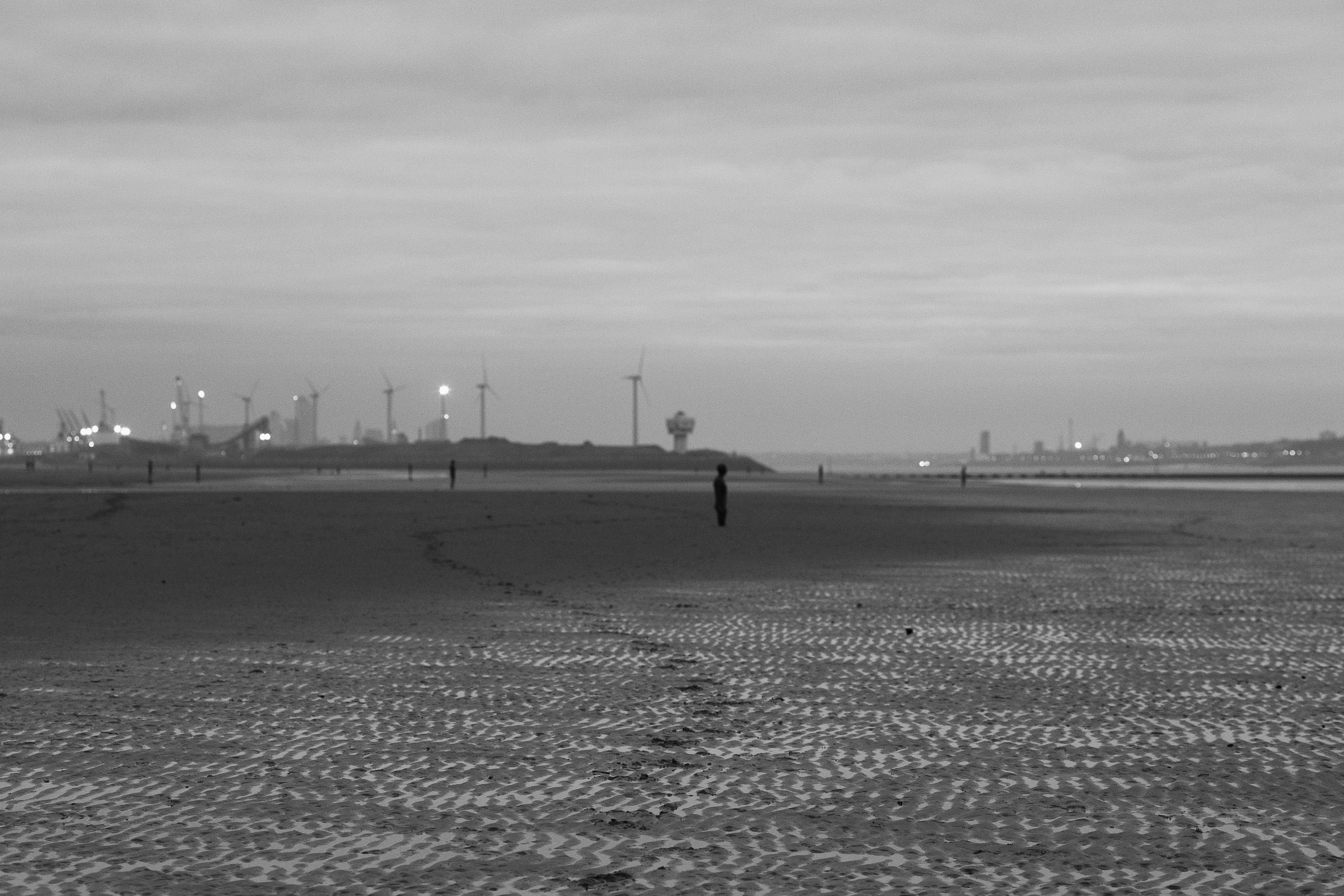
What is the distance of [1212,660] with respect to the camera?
47.9 feet

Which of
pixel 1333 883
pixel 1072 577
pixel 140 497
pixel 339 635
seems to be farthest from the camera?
pixel 140 497

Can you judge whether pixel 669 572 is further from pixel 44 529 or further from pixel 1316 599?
pixel 44 529

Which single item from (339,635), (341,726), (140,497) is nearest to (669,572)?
(339,635)

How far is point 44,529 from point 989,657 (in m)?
27.5

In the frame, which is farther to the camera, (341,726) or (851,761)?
(341,726)

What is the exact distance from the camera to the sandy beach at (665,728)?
7.34m

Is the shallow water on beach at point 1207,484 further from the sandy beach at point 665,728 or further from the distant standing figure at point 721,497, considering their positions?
the sandy beach at point 665,728

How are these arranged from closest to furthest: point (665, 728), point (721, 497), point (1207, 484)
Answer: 1. point (665, 728)
2. point (721, 497)
3. point (1207, 484)

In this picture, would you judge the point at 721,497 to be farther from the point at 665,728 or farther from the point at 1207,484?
the point at 1207,484

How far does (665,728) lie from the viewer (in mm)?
10789

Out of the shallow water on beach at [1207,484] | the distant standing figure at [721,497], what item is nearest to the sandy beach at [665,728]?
the distant standing figure at [721,497]

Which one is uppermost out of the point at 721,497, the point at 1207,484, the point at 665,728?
the point at 721,497

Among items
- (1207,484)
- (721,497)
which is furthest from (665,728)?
(1207,484)

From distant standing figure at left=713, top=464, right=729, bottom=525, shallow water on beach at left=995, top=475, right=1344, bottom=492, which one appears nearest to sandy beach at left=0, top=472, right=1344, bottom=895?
distant standing figure at left=713, top=464, right=729, bottom=525
